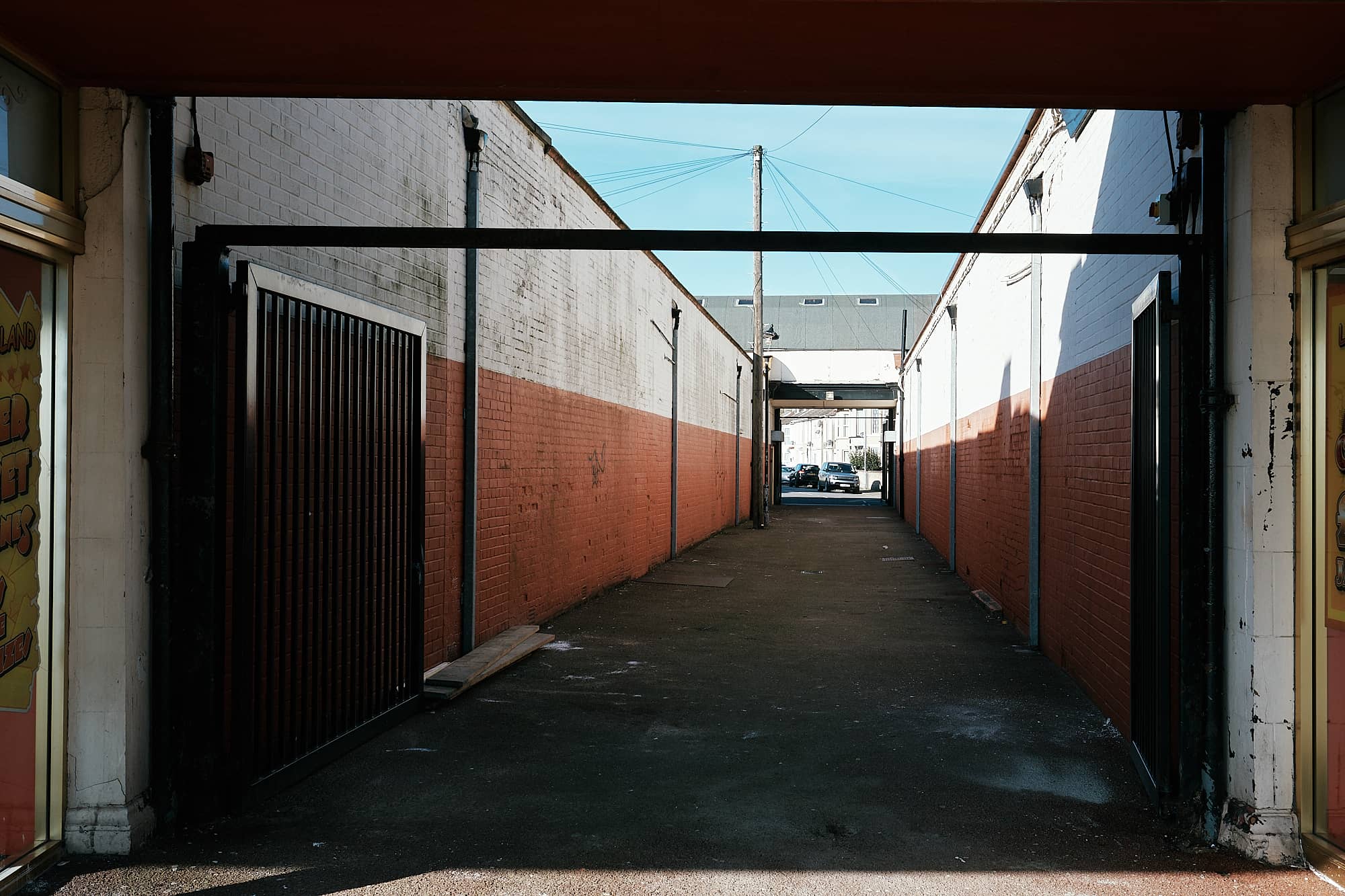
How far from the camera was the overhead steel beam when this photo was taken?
14.1 feet

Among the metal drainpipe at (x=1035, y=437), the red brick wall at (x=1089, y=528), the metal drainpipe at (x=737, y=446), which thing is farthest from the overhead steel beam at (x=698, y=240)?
the metal drainpipe at (x=737, y=446)

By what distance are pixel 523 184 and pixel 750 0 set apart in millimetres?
6182

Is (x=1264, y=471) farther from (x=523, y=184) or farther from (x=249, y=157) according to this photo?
(x=523, y=184)

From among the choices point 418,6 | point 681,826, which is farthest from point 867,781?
point 418,6

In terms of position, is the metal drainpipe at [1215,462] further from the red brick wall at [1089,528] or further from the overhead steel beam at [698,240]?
the red brick wall at [1089,528]

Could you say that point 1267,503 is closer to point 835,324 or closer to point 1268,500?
point 1268,500

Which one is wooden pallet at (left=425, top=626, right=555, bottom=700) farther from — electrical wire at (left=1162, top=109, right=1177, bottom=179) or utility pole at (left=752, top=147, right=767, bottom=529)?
utility pole at (left=752, top=147, right=767, bottom=529)

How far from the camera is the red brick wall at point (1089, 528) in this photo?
19.0 feet

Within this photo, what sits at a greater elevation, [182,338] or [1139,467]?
[182,338]

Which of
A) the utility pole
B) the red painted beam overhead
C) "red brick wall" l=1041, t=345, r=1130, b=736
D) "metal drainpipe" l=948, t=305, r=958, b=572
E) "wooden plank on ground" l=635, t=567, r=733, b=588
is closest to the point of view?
the red painted beam overhead

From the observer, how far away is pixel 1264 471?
154 inches

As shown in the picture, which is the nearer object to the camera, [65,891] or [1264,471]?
[65,891]

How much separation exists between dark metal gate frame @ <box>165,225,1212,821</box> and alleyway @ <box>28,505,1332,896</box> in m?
0.36

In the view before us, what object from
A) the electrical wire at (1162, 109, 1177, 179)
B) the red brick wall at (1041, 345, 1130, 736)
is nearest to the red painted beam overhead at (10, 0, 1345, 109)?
the electrical wire at (1162, 109, 1177, 179)
